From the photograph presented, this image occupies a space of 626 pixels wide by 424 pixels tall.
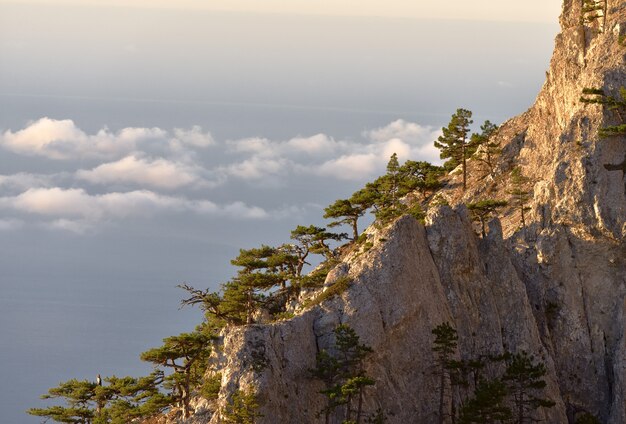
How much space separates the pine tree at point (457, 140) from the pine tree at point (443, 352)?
44.6m

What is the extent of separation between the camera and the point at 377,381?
303 feet

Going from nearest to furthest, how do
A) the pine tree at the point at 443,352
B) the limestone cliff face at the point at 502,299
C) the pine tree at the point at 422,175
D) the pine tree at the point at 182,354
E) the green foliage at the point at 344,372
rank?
the green foliage at the point at 344,372
the limestone cliff face at the point at 502,299
the pine tree at the point at 443,352
the pine tree at the point at 182,354
the pine tree at the point at 422,175

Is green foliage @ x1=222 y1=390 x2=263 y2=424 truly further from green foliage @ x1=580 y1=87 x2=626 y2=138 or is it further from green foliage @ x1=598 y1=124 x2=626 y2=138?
green foliage @ x1=580 y1=87 x2=626 y2=138

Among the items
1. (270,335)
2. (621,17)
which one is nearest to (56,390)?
(270,335)

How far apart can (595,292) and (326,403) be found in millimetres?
34617

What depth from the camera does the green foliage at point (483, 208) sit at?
11562 centimetres

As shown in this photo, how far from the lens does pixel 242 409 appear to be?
3307 inches

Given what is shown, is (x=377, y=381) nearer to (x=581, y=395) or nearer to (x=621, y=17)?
(x=581, y=395)

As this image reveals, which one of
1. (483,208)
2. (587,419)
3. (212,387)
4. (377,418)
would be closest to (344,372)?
(377,418)

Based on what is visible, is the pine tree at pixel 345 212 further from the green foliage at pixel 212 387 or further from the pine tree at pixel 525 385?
the green foliage at pixel 212 387

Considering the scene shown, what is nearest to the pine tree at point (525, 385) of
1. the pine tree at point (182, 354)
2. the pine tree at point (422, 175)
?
the pine tree at point (182, 354)

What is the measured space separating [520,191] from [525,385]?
29922 millimetres

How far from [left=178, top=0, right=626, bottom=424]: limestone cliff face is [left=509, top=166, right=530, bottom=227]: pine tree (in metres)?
1.30

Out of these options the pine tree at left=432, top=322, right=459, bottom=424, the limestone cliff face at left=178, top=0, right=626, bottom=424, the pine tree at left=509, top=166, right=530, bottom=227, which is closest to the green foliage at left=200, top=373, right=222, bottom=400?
the limestone cliff face at left=178, top=0, right=626, bottom=424
